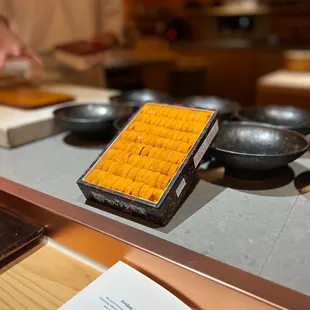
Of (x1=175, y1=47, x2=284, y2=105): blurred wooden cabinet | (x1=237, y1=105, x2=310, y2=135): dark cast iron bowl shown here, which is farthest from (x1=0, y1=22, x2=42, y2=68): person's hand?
(x1=175, y1=47, x2=284, y2=105): blurred wooden cabinet

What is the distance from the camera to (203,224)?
2.24ft

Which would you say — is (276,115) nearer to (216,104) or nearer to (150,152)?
(216,104)

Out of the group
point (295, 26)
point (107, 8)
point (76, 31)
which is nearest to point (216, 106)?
point (76, 31)

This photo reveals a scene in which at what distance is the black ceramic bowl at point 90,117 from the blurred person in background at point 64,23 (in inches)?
26.2

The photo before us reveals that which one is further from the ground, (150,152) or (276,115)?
(150,152)

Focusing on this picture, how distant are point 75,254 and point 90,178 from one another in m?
0.15

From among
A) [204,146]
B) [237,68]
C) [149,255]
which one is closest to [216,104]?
[204,146]

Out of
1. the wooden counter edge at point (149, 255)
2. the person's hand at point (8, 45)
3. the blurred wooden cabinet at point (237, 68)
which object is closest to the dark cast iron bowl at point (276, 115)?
the wooden counter edge at point (149, 255)

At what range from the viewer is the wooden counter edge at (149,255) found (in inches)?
20.8

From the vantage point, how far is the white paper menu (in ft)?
1.89

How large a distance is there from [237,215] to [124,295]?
25 centimetres

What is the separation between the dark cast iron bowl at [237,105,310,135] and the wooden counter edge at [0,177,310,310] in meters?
0.56

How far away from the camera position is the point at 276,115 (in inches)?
44.5

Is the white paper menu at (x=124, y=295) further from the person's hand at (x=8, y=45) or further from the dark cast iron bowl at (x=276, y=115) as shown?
the person's hand at (x=8, y=45)
